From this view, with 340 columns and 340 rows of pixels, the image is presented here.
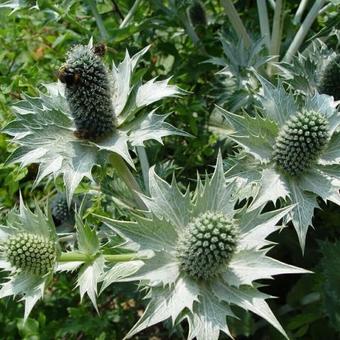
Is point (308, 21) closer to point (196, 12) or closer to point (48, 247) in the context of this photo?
point (196, 12)

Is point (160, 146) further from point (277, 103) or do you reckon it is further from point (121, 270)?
point (121, 270)

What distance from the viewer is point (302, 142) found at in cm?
176

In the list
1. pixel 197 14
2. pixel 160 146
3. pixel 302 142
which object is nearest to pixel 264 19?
pixel 197 14

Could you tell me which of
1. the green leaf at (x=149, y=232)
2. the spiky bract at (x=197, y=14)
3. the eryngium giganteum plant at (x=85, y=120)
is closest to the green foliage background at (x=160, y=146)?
the spiky bract at (x=197, y=14)

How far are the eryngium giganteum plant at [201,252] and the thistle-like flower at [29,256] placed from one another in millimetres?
183

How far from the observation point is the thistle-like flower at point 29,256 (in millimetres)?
1626

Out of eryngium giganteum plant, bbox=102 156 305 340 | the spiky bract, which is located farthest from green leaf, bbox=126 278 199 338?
the spiky bract

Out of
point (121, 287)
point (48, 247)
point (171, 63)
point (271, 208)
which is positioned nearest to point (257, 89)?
point (271, 208)

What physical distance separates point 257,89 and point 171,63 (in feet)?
2.43

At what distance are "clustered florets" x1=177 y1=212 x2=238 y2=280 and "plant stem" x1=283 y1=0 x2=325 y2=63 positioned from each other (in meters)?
1.03

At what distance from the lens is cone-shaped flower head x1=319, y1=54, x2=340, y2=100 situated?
200 centimetres

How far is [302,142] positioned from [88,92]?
0.68 m

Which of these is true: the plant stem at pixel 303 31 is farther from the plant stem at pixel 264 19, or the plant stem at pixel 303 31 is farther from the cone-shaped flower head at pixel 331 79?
the cone-shaped flower head at pixel 331 79

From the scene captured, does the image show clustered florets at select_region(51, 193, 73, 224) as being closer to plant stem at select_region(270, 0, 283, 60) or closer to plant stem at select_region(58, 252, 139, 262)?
plant stem at select_region(58, 252, 139, 262)
